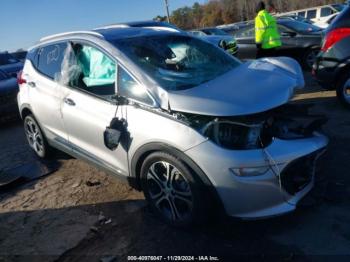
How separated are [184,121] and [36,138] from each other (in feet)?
10.3

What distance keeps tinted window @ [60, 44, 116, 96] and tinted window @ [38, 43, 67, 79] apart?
188mm

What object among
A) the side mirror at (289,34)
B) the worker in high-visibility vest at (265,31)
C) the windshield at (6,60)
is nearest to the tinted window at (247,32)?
the side mirror at (289,34)

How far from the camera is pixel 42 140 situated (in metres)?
5.36

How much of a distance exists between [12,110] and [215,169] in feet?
22.9

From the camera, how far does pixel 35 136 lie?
5.59 m

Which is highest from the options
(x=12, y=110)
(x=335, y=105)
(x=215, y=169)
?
(x=215, y=169)

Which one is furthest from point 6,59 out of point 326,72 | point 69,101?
point 326,72

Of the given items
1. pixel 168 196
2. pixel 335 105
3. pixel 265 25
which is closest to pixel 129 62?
pixel 168 196

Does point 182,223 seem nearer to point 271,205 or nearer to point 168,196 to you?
point 168,196

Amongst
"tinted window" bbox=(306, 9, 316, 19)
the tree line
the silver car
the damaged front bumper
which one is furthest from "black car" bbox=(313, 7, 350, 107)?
the tree line

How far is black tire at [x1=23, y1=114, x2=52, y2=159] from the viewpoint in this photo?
5.35 meters

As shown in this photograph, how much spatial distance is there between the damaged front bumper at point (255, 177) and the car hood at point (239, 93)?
0.31 m

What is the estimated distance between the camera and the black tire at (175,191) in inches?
125

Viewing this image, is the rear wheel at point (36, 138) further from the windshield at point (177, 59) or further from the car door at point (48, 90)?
the windshield at point (177, 59)
